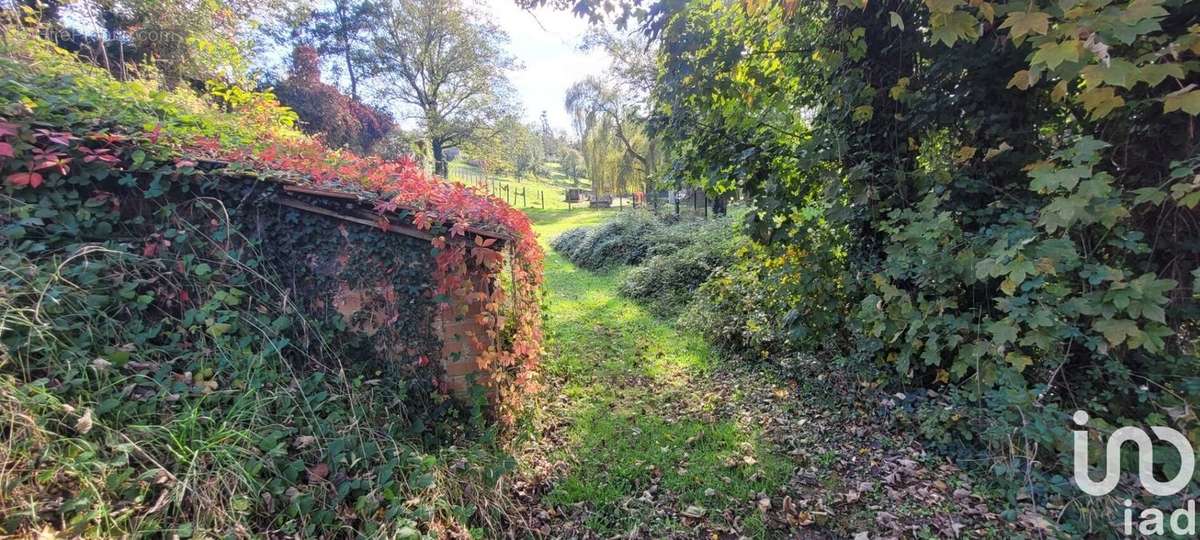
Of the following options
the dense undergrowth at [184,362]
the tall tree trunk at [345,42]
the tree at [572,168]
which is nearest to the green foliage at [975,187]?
the dense undergrowth at [184,362]

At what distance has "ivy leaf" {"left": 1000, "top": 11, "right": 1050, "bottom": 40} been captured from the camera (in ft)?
6.26

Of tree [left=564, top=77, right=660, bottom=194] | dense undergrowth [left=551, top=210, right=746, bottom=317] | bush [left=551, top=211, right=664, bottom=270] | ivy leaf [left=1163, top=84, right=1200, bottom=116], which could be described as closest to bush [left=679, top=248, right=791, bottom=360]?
dense undergrowth [left=551, top=210, right=746, bottom=317]

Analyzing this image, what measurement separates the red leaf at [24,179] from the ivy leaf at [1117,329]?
521 cm

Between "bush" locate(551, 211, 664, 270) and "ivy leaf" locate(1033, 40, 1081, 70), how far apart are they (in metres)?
8.20

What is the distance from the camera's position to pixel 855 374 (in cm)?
361

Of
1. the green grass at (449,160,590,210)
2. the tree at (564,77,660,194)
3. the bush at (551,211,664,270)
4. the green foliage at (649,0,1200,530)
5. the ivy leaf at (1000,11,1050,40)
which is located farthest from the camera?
the green grass at (449,160,590,210)

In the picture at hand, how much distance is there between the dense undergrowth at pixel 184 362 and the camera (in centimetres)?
173

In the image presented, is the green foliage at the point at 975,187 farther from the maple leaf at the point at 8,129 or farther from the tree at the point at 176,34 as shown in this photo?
the tree at the point at 176,34

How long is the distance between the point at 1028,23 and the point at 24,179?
4.81 m

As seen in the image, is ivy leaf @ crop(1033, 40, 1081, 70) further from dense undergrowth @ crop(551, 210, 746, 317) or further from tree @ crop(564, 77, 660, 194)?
tree @ crop(564, 77, 660, 194)

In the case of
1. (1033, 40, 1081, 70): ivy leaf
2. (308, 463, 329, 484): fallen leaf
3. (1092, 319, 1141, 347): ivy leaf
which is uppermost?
(1033, 40, 1081, 70): ivy leaf

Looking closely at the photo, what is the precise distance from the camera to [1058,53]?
6.07 feet

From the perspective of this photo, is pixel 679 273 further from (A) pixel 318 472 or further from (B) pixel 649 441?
(A) pixel 318 472

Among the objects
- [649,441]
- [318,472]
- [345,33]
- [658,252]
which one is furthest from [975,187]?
[345,33]
